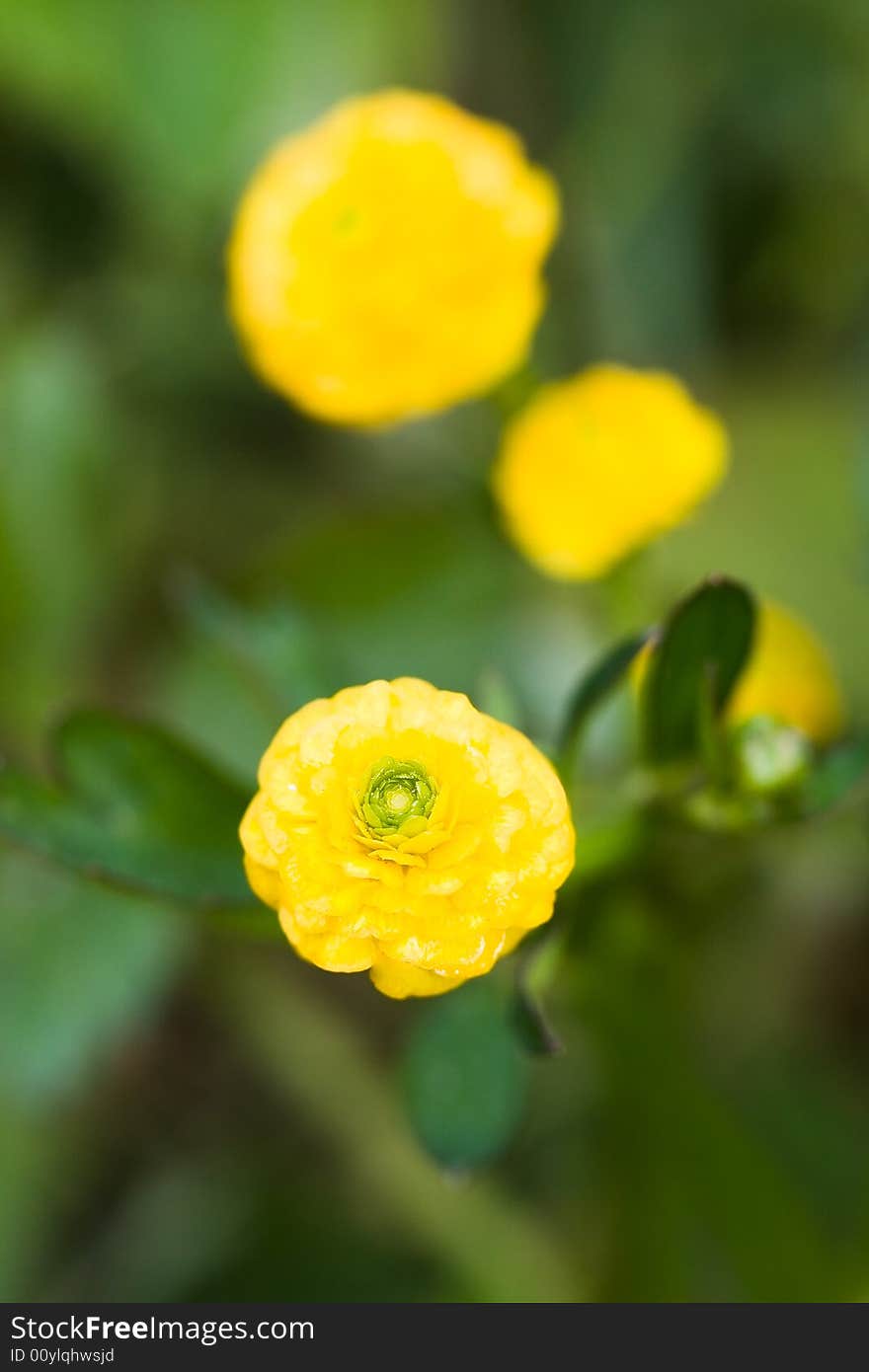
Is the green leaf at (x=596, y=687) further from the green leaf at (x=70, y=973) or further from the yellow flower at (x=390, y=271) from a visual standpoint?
the green leaf at (x=70, y=973)

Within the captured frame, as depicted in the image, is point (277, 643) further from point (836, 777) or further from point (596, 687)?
point (836, 777)

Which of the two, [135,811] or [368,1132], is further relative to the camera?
[368,1132]

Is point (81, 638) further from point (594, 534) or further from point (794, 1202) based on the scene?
point (794, 1202)

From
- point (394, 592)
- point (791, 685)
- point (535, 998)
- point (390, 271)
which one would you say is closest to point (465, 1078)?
point (535, 998)

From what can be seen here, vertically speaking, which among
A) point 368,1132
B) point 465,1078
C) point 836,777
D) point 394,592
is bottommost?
point 368,1132

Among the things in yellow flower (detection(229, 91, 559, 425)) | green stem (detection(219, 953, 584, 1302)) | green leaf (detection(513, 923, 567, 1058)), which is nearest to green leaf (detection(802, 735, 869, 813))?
green leaf (detection(513, 923, 567, 1058))

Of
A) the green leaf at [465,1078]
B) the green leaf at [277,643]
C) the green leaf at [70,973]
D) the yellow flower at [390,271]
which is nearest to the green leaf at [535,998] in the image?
the green leaf at [465,1078]
